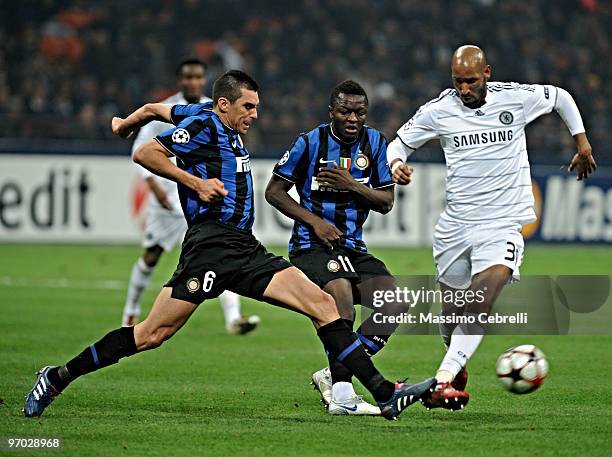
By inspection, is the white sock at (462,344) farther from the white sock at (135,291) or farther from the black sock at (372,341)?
the white sock at (135,291)

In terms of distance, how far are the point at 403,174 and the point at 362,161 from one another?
383 mm

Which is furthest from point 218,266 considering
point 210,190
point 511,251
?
point 511,251

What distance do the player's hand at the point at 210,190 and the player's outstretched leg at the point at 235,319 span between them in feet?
15.5

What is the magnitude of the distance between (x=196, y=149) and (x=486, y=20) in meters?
19.3

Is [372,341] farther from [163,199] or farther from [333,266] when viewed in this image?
[163,199]

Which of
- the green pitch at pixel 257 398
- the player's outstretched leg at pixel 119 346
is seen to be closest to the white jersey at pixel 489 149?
the green pitch at pixel 257 398

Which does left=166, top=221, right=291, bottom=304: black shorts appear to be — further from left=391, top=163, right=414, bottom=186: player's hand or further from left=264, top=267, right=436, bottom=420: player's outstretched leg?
left=391, top=163, right=414, bottom=186: player's hand

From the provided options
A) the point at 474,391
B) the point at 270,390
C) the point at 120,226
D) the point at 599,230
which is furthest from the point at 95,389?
the point at 599,230

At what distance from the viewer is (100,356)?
6883 mm

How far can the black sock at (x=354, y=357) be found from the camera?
21.8 ft

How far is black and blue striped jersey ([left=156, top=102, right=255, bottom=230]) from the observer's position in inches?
274

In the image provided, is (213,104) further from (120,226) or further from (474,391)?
(120,226)

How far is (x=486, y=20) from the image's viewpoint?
2534cm

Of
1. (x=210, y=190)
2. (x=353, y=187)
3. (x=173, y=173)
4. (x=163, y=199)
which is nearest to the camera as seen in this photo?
(x=210, y=190)
